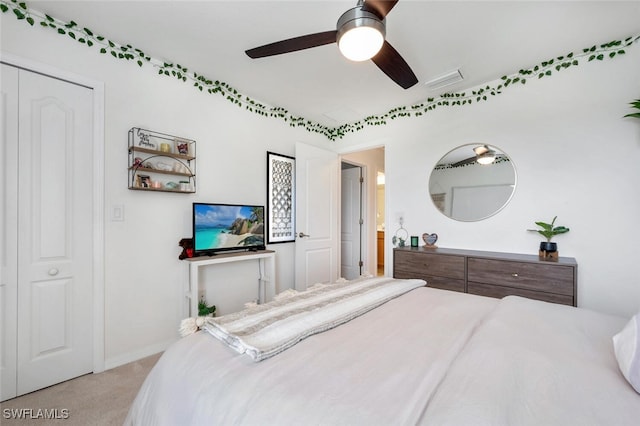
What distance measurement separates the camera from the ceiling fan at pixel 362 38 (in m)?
1.33

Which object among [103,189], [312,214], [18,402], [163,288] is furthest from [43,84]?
[312,214]

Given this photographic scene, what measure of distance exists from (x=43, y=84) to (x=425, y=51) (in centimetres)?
292

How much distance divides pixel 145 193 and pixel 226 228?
782mm

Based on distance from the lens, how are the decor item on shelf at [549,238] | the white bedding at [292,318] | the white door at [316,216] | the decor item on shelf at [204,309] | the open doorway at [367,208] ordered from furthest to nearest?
the open doorway at [367,208]
the white door at [316,216]
the decor item on shelf at [204,309]
the decor item on shelf at [549,238]
the white bedding at [292,318]

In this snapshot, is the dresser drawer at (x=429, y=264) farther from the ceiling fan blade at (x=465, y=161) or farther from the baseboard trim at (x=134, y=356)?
the baseboard trim at (x=134, y=356)

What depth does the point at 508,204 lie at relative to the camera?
266 cm

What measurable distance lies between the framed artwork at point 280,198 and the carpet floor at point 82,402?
183 cm

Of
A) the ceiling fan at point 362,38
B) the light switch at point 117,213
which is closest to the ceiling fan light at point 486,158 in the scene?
the ceiling fan at point 362,38

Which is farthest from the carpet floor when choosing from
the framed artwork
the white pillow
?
the white pillow

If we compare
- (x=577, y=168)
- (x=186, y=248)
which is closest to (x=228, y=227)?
(x=186, y=248)

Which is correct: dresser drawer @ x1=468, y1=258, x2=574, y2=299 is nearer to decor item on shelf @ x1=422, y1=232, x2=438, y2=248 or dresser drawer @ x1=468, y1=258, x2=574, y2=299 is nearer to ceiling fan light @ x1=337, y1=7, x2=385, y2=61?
decor item on shelf @ x1=422, y1=232, x2=438, y2=248

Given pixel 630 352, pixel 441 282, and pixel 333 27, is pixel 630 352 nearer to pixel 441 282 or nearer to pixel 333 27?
pixel 441 282

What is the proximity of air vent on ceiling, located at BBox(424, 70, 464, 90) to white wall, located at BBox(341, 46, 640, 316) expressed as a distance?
0.40m

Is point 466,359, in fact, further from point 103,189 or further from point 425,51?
point 103,189
